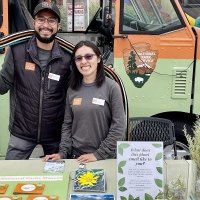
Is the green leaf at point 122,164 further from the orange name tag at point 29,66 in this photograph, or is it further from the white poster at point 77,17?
the white poster at point 77,17

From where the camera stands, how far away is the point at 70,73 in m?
2.45

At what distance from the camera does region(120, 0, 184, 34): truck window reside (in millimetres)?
3205

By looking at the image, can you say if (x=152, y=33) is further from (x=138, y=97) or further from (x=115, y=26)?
(x=138, y=97)

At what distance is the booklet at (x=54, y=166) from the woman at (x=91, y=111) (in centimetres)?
9

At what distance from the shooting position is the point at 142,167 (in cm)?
147

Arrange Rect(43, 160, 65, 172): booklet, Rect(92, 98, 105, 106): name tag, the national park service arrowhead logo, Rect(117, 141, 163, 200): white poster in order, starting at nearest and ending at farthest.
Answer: Rect(117, 141, 163, 200): white poster
Rect(43, 160, 65, 172): booklet
Rect(92, 98, 105, 106): name tag
the national park service arrowhead logo

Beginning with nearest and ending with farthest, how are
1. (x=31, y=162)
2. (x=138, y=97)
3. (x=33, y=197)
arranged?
1. (x=33, y=197)
2. (x=31, y=162)
3. (x=138, y=97)

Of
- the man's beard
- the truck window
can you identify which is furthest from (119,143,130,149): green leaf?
the truck window

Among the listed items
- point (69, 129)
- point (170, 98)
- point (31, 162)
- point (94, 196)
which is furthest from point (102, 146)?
point (170, 98)

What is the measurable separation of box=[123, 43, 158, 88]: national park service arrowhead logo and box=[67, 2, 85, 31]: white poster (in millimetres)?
1034

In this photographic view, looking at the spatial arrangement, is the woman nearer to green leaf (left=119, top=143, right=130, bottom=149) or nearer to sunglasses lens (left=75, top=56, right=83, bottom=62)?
sunglasses lens (left=75, top=56, right=83, bottom=62)

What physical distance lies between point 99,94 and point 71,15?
6.59 ft

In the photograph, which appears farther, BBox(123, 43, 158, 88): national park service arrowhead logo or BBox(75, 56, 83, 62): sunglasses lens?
BBox(123, 43, 158, 88): national park service arrowhead logo

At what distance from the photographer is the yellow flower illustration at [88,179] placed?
171cm
